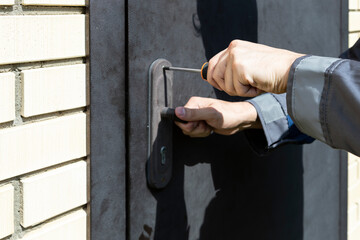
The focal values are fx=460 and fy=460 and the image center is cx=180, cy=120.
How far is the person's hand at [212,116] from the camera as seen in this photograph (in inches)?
51.1

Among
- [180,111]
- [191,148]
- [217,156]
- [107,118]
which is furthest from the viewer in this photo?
[217,156]

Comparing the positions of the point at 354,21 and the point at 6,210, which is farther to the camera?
the point at 354,21

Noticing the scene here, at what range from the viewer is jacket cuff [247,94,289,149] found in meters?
1.53

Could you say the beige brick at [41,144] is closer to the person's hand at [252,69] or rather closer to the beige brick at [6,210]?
the beige brick at [6,210]

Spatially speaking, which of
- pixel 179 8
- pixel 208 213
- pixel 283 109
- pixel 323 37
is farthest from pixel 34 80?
pixel 323 37

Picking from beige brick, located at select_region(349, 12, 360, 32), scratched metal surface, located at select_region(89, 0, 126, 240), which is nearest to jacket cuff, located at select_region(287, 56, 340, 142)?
scratched metal surface, located at select_region(89, 0, 126, 240)

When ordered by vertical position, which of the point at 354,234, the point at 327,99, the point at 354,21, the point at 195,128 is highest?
the point at 354,21

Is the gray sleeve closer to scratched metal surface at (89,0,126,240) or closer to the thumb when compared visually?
the thumb

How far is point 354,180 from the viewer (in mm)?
2650

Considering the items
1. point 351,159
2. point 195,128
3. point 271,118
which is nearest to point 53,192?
point 195,128

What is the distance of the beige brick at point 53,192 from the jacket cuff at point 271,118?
660mm

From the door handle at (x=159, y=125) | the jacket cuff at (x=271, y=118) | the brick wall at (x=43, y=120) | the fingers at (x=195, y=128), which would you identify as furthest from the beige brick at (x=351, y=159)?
the brick wall at (x=43, y=120)

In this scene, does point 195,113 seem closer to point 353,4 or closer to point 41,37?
point 41,37

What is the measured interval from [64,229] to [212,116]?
0.52 m
